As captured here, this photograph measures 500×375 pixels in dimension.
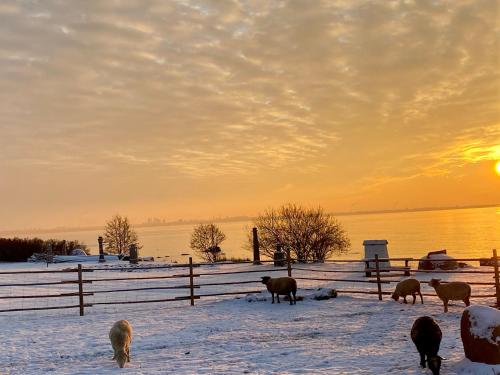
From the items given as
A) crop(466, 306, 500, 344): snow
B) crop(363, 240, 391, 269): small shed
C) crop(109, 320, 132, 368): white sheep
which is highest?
crop(363, 240, 391, 269): small shed

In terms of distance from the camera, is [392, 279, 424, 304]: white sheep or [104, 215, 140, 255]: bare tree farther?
[104, 215, 140, 255]: bare tree

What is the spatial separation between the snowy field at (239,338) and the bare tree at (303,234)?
23845 mm

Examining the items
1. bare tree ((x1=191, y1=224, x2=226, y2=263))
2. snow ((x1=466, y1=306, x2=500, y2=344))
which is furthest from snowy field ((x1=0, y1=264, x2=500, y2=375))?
bare tree ((x1=191, y1=224, x2=226, y2=263))

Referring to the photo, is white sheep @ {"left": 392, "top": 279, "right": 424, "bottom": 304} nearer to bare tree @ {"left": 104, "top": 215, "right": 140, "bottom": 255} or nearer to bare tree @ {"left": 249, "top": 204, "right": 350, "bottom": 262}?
bare tree @ {"left": 249, "top": 204, "right": 350, "bottom": 262}

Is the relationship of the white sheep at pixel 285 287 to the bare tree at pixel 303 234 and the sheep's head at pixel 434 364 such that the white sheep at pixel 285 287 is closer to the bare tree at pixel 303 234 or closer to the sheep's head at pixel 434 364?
the sheep's head at pixel 434 364

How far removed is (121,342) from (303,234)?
33882 mm

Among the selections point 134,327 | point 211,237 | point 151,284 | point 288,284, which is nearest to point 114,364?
point 134,327

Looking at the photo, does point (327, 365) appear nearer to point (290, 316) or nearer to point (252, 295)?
point (290, 316)

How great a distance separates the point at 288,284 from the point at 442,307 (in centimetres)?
466

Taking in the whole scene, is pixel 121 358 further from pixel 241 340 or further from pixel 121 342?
pixel 241 340

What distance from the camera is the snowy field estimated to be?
29.2 feet

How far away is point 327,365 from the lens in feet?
28.7

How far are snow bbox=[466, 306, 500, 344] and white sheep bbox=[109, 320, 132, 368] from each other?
615 cm

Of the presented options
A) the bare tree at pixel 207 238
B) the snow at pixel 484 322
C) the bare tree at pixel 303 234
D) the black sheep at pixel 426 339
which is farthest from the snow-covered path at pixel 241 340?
the bare tree at pixel 207 238
